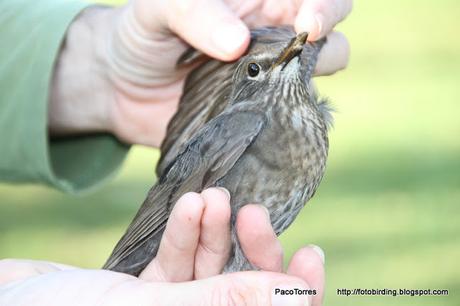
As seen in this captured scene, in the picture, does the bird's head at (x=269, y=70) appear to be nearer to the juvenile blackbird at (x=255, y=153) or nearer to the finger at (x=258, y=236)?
the juvenile blackbird at (x=255, y=153)

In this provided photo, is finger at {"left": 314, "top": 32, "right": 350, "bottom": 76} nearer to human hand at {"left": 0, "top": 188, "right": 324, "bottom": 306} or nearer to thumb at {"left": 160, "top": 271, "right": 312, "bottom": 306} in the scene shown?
human hand at {"left": 0, "top": 188, "right": 324, "bottom": 306}

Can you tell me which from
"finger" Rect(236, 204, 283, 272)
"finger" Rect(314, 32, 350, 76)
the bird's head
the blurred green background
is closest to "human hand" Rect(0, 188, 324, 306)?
"finger" Rect(236, 204, 283, 272)

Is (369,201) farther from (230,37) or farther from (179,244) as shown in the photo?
(179,244)

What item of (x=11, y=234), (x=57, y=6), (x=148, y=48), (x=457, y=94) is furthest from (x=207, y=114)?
(x=457, y=94)

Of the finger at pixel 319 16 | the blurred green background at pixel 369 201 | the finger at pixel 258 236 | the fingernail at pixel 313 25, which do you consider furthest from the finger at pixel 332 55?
the blurred green background at pixel 369 201

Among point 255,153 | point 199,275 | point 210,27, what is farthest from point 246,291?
point 210,27

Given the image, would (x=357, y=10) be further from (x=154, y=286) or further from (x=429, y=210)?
(x=154, y=286)
